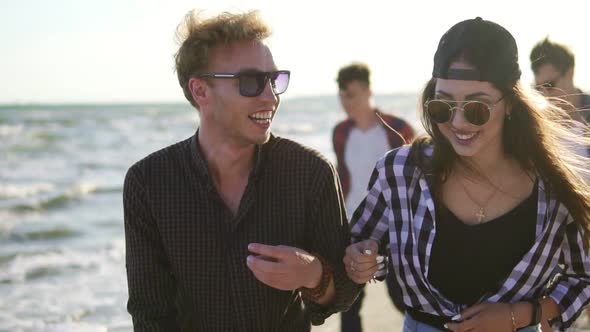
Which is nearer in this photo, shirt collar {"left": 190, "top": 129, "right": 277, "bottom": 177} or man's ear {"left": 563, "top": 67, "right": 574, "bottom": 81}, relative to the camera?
shirt collar {"left": 190, "top": 129, "right": 277, "bottom": 177}

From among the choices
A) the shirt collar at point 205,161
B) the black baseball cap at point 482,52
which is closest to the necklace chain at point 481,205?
the black baseball cap at point 482,52

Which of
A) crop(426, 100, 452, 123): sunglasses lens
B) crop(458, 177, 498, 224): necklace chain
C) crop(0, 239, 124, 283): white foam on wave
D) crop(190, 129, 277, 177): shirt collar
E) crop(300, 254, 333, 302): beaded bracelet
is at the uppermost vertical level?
crop(426, 100, 452, 123): sunglasses lens

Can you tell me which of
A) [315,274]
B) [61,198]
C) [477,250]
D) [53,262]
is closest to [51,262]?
[53,262]

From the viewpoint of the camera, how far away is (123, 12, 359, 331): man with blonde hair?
2963mm

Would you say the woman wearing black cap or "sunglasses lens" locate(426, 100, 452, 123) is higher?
"sunglasses lens" locate(426, 100, 452, 123)

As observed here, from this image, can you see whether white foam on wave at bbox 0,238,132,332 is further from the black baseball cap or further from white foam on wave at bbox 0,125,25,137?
white foam on wave at bbox 0,125,25,137

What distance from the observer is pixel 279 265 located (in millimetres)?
2670

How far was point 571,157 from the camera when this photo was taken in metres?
2.98

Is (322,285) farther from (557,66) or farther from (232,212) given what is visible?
(557,66)

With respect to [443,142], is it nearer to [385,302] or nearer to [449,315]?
[449,315]

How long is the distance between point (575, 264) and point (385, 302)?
13.6ft

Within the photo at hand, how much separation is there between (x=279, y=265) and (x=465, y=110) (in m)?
0.89

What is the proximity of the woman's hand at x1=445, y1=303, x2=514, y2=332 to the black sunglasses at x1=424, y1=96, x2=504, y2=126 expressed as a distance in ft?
2.27

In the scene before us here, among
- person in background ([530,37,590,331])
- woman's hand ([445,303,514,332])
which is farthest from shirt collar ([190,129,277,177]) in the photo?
person in background ([530,37,590,331])
